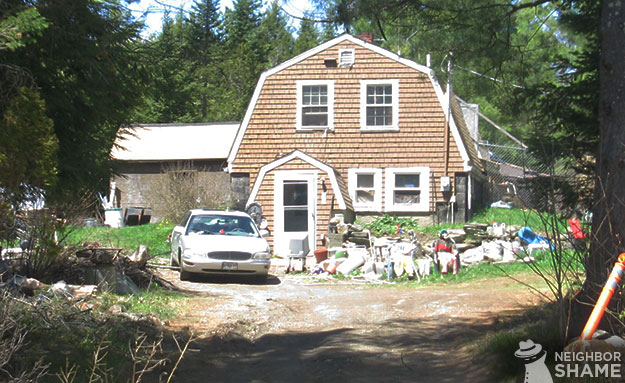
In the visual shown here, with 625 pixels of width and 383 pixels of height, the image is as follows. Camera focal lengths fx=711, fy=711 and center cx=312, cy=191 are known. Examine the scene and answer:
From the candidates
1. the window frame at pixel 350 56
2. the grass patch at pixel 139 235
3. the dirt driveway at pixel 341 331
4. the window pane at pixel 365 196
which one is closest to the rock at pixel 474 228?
the window pane at pixel 365 196

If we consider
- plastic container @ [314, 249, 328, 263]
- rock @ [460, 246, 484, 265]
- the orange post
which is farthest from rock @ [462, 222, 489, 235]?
the orange post

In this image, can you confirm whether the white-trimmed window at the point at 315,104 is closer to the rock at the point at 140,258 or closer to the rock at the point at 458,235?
the rock at the point at 458,235

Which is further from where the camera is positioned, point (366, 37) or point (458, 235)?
point (366, 37)

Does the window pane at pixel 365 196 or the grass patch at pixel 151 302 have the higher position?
the window pane at pixel 365 196

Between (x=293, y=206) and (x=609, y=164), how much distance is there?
1589cm

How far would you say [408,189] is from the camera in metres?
22.9

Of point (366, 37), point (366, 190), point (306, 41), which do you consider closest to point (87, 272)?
point (366, 190)

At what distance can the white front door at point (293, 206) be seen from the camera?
21953 millimetres

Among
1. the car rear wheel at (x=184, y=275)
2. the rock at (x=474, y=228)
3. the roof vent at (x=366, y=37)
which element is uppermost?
the roof vent at (x=366, y=37)

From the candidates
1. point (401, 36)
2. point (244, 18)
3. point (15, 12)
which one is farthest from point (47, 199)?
point (244, 18)

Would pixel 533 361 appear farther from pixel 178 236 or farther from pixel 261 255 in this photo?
pixel 178 236

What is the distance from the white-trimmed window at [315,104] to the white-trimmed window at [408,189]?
2661mm

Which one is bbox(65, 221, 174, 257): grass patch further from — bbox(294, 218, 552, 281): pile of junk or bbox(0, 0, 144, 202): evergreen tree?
bbox(0, 0, 144, 202): evergreen tree

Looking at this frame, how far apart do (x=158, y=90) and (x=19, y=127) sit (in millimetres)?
2754
